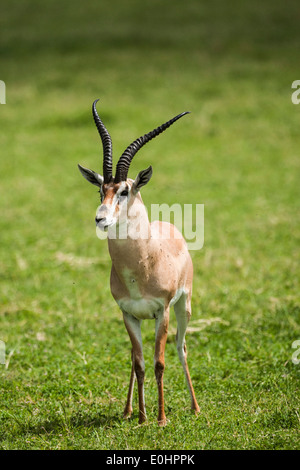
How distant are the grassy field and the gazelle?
0.82m

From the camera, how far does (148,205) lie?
16.2 m

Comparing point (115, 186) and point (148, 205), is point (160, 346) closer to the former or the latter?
point (115, 186)

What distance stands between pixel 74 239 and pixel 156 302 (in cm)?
795

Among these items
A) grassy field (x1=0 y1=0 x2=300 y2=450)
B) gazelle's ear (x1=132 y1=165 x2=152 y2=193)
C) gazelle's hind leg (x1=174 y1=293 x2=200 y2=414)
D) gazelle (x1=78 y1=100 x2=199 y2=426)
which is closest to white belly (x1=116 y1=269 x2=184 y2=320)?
gazelle (x1=78 y1=100 x2=199 y2=426)

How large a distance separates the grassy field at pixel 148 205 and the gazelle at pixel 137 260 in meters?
0.82

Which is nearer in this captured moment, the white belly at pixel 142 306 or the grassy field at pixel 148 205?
the white belly at pixel 142 306

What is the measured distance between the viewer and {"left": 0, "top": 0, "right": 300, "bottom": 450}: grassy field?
22.2 feet

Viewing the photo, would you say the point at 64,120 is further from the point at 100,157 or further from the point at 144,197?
the point at 144,197

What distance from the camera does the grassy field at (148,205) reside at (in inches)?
266

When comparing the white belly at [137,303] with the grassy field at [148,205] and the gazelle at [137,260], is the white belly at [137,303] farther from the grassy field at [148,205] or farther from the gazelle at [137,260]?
the grassy field at [148,205]

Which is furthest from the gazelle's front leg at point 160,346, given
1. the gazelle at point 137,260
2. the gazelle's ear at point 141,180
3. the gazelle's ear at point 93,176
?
the gazelle's ear at point 93,176

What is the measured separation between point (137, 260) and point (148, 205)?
10350 millimetres

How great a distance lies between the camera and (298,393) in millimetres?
6992

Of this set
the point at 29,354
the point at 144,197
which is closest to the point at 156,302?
the point at 29,354
